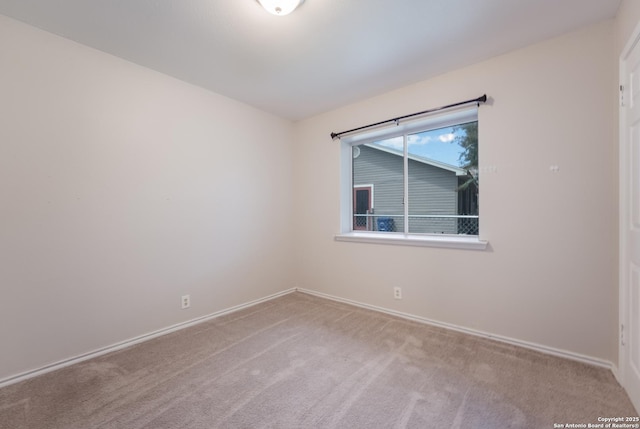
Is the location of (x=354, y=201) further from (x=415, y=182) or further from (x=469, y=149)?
(x=469, y=149)

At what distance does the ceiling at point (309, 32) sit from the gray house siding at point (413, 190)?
3.16 ft

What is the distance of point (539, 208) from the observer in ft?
7.08

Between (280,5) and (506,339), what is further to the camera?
(506,339)

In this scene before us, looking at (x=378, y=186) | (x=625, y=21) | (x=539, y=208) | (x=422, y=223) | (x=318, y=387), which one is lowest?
(x=318, y=387)

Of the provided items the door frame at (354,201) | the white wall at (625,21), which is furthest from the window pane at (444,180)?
the white wall at (625,21)

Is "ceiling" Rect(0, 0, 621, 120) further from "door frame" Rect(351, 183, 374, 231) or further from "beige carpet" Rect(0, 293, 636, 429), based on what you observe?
"beige carpet" Rect(0, 293, 636, 429)

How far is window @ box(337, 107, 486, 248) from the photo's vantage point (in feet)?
8.89

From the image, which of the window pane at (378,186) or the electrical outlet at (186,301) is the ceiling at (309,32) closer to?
the window pane at (378,186)

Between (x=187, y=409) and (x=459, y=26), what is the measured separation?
10.1ft

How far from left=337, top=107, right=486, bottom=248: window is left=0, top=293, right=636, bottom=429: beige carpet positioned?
3.31 feet

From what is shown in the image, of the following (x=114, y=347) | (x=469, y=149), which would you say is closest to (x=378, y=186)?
(x=469, y=149)

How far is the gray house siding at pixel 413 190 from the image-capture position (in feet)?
9.43

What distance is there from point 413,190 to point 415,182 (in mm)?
93

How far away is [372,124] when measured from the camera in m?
3.12
